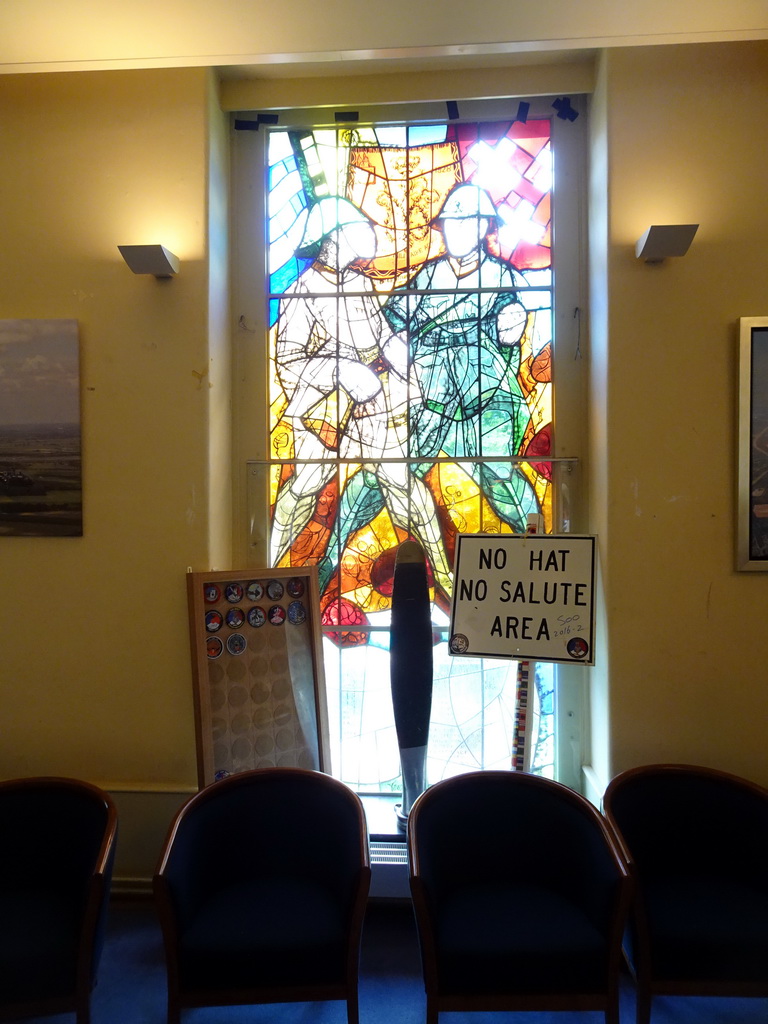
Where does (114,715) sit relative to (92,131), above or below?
below

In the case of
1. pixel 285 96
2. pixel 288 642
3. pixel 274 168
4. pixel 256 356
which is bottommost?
pixel 288 642

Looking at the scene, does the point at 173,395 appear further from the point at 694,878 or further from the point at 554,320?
the point at 694,878

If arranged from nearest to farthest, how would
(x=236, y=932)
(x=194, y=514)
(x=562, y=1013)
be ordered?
1. (x=236, y=932)
2. (x=562, y=1013)
3. (x=194, y=514)

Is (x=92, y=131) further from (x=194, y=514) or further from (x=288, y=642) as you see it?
(x=288, y=642)

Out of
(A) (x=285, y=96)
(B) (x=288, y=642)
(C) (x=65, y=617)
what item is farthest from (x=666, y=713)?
(A) (x=285, y=96)

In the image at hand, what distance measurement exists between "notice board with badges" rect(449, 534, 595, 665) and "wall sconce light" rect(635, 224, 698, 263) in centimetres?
102

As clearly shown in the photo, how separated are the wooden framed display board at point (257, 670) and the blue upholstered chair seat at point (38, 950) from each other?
0.58 meters

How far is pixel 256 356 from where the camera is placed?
272cm

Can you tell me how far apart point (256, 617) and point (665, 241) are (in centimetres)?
199

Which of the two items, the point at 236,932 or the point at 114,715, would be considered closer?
the point at 236,932

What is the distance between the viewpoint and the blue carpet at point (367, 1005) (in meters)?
1.93

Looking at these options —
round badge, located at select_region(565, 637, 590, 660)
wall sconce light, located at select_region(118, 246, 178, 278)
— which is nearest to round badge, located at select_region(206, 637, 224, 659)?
round badge, located at select_region(565, 637, 590, 660)

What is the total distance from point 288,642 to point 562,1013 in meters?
1.48

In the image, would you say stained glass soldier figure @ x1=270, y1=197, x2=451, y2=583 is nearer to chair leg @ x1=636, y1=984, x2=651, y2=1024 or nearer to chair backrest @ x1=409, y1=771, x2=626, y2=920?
chair backrest @ x1=409, y1=771, x2=626, y2=920
